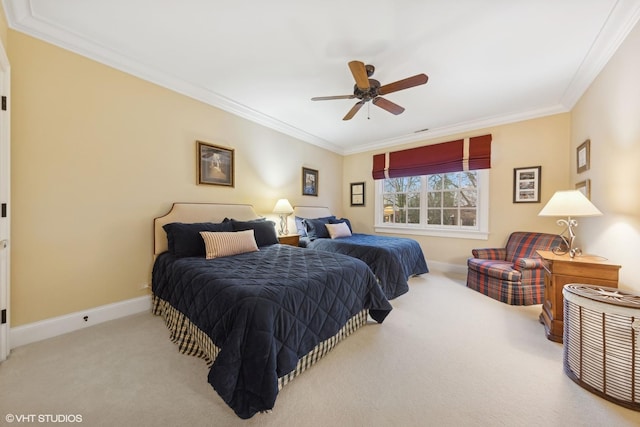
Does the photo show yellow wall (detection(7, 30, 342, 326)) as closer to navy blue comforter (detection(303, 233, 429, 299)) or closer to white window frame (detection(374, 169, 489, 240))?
navy blue comforter (detection(303, 233, 429, 299))

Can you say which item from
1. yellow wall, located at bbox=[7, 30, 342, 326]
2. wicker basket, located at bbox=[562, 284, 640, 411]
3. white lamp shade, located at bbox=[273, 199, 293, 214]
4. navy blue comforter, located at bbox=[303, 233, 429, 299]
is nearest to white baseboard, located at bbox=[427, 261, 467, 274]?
navy blue comforter, located at bbox=[303, 233, 429, 299]

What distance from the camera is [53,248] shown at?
208cm

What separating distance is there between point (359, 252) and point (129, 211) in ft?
8.87

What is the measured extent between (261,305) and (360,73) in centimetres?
203

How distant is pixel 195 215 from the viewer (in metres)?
2.93

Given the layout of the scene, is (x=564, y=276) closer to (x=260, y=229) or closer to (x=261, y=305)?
(x=261, y=305)

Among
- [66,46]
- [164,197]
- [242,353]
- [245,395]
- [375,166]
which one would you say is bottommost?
[245,395]

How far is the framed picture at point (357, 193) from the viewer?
5422mm

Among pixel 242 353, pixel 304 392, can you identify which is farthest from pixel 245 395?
pixel 304 392

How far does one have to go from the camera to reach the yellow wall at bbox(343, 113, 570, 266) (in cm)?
338

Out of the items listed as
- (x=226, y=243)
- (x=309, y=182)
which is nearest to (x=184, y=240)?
(x=226, y=243)

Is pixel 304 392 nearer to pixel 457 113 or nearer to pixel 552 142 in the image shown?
pixel 457 113

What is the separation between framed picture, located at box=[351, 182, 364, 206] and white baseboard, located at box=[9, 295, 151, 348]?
13.7 ft

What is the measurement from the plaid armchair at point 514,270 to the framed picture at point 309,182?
9.74 feet
